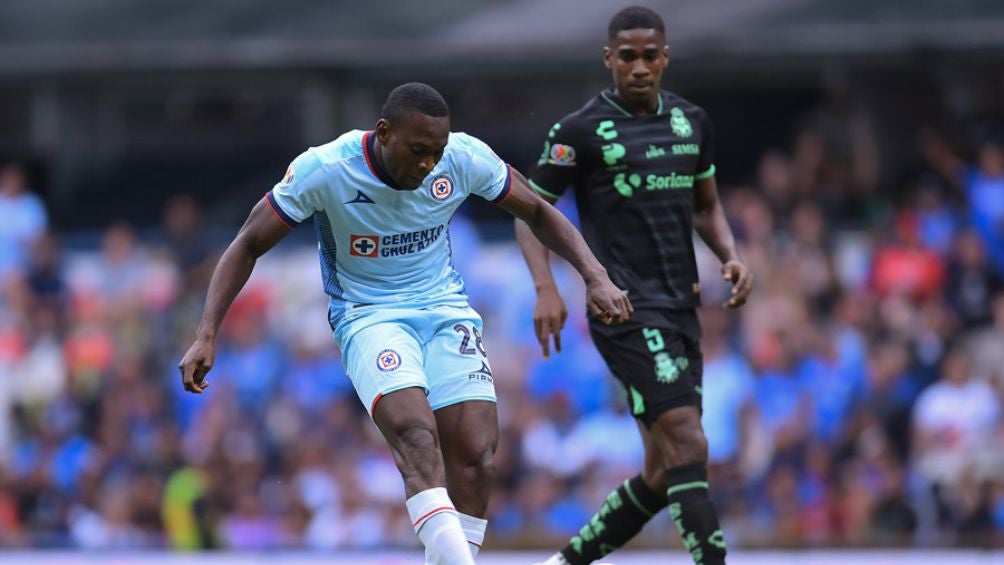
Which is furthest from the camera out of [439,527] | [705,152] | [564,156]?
[705,152]

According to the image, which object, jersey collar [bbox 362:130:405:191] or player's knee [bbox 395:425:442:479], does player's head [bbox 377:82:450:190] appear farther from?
player's knee [bbox 395:425:442:479]

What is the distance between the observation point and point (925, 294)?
14.8m

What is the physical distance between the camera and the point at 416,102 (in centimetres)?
711

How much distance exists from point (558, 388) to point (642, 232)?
6.49m

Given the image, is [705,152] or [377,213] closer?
[377,213]

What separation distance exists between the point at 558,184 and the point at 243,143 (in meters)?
12.4

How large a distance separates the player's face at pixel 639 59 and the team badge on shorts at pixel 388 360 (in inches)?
77.4

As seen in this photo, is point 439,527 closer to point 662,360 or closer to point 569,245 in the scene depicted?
point 569,245

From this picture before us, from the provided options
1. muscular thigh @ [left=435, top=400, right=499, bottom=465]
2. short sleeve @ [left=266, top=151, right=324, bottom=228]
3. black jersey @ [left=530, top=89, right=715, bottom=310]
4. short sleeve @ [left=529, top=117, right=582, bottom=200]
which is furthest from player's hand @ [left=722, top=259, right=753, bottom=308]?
short sleeve @ [left=266, top=151, right=324, bottom=228]

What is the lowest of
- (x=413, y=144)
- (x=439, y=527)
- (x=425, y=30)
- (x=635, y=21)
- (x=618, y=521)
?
(x=618, y=521)

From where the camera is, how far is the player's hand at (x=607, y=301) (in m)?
7.28

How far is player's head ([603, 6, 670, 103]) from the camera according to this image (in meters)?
8.32

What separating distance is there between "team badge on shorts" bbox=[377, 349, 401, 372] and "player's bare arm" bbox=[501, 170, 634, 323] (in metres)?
0.88

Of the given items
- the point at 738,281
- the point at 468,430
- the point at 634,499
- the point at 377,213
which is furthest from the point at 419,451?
the point at 738,281
